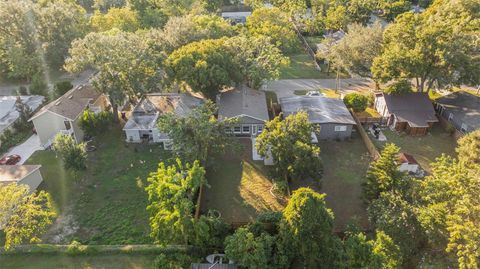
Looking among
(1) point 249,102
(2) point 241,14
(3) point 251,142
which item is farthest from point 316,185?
(2) point 241,14

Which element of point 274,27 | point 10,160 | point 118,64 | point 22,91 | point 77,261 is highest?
point 274,27

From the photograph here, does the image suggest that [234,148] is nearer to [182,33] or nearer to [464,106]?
[182,33]

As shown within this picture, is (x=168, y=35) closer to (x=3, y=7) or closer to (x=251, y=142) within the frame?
(x=251, y=142)

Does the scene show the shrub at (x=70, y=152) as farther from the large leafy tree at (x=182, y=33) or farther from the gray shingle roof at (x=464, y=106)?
the gray shingle roof at (x=464, y=106)

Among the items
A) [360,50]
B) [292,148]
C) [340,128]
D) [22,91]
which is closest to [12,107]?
[22,91]

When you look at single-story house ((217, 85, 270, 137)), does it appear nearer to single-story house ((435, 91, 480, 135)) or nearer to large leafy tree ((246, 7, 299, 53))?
large leafy tree ((246, 7, 299, 53))

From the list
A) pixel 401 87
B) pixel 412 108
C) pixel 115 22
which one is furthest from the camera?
pixel 115 22
